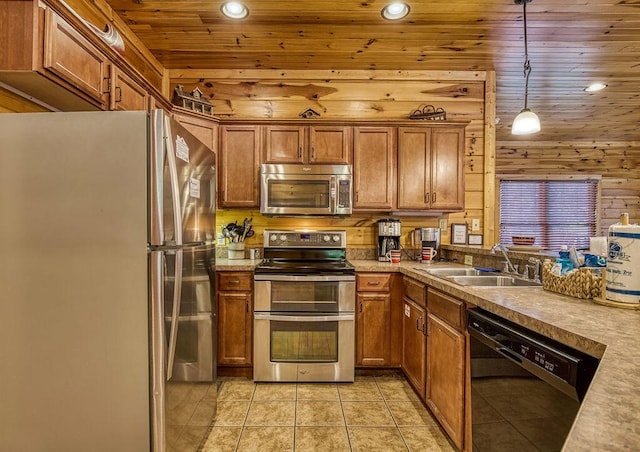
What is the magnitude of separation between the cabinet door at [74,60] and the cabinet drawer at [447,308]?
224cm

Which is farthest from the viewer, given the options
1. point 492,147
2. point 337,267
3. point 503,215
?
point 503,215

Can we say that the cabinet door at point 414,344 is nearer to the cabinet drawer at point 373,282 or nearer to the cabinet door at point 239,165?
the cabinet drawer at point 373,282

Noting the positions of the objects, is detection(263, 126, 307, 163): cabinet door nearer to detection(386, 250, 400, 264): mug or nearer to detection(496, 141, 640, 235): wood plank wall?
detection(386, 250, 400, 264): mug

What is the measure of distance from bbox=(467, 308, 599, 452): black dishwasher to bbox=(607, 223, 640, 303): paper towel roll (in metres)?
0.38

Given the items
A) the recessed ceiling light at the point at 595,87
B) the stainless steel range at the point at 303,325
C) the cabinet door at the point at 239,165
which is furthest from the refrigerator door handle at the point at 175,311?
the recessed ceiling light at the point at 595,87

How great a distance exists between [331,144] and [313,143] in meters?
0.17

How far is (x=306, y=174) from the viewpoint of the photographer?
2.90 m

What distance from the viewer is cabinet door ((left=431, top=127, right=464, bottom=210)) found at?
302cm

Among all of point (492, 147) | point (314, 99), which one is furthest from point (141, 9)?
point (492, 147)

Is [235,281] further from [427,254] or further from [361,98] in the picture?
[361,98]

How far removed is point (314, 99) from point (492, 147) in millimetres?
1875

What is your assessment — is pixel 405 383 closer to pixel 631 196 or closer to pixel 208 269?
pixel 208 269

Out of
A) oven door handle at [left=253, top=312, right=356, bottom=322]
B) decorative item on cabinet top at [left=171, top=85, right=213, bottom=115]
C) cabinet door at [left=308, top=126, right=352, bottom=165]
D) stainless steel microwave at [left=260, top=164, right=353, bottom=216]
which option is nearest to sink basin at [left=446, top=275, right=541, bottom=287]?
oven door handle at [left=253, top=312, right=356, bottom=322]

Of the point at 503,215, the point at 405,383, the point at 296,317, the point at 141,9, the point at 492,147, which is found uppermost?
the point at 141,9
